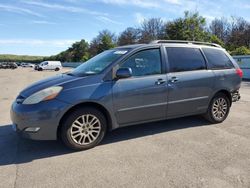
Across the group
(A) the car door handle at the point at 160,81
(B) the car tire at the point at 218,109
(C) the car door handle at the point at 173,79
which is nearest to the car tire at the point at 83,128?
(A) the car door handle at the point at 160,81

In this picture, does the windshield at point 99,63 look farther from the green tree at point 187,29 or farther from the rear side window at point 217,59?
the green tree at point 187,29

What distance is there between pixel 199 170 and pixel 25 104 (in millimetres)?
2827

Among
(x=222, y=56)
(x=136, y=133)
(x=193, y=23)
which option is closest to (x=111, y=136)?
(x=136, y=133)

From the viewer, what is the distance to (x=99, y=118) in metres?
4.56

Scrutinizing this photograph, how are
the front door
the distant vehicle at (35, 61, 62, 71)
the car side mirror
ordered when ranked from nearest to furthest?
the car side mirror, the front door, the distant vehicle at (35, 61, 62, 71)

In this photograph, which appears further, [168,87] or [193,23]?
[193,23]

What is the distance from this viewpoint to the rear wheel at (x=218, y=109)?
5.92m

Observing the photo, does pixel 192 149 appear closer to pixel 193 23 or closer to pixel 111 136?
pixel 111 136

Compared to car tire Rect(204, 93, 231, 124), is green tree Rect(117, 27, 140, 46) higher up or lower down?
higher up

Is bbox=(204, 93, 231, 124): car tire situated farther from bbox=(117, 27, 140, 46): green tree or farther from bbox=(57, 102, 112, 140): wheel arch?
bbox=(117, 27, 140, 46): green tree

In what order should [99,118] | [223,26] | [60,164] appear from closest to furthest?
[60,164], [99,118], [223,26]

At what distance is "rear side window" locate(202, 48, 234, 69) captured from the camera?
5.87 meters

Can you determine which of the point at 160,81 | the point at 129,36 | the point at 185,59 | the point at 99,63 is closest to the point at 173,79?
the point at 160,81

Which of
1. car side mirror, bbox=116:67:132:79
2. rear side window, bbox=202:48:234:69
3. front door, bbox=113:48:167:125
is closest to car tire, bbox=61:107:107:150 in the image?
front door, bbox=113:48:167:125
